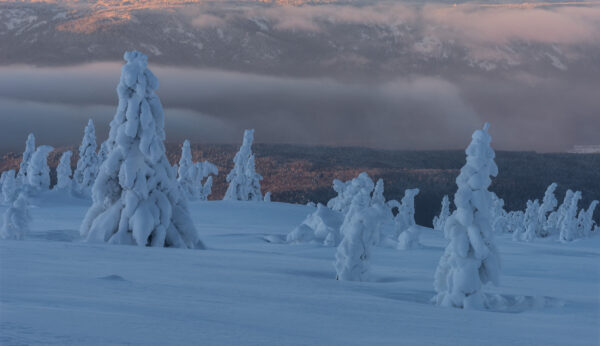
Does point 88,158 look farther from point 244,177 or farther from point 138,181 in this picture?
point 138,181

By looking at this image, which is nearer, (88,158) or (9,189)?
(9,189)

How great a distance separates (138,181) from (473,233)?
30.4ft

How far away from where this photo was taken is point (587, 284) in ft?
47.9

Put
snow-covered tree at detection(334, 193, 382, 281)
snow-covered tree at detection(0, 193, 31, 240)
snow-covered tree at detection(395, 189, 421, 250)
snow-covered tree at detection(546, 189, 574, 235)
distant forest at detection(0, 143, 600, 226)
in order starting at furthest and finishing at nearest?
distant forest at detection(0, 143, 600, 226) → snow-covered tree at detection(546, 189, 574, 235) → snow-covered tree at detection(395, 189, 421, 250) → snow-covered tree at detection(0, 193, 31, 240) → snow-covered tree at detection(334, 193, 382, 281)

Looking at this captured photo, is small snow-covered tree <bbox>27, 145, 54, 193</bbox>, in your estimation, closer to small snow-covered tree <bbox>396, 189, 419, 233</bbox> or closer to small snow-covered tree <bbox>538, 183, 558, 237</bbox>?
small snow-covered tree <bbox>396, 189, 419, 233</bbox>

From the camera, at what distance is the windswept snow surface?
498cm

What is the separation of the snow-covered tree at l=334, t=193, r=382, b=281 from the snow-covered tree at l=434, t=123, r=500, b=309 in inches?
95.8

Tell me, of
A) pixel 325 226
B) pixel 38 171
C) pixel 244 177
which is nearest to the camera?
pixel 325 226

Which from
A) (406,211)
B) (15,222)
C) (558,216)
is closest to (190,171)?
(406,211)

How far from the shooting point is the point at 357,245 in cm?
1345

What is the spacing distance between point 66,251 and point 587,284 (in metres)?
11.0

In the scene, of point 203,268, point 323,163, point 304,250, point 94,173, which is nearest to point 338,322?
point 203,268

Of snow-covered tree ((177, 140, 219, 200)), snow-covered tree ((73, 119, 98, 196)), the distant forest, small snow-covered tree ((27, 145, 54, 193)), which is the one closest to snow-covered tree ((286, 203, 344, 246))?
small snow-covered tree ((27, 145, 54, 193))

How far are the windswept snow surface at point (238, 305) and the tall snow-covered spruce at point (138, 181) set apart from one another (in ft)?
13.5
